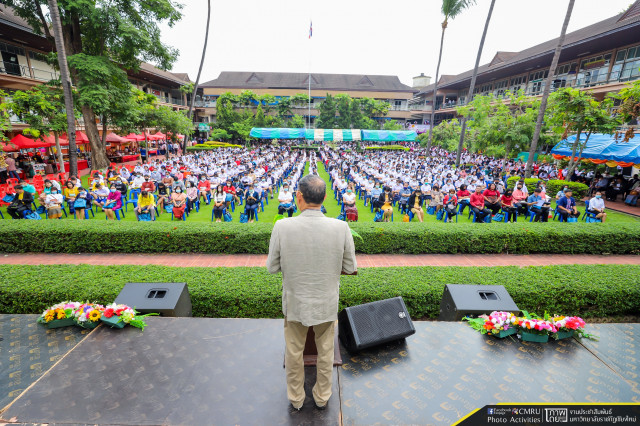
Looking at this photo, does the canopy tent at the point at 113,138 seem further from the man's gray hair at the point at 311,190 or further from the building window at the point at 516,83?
the building window at the point at 516,83

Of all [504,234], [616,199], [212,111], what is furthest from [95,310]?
[212,111]

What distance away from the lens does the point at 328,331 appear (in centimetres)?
252

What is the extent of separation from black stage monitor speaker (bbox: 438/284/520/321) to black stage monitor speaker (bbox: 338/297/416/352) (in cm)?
98

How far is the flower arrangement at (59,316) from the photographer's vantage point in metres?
3.48

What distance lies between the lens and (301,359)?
2520 mm

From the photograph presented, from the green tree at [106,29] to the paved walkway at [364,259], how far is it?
1254cm

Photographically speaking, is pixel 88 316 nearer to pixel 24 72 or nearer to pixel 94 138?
pixel 94 138

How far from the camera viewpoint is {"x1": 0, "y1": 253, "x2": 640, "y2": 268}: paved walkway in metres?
6.87

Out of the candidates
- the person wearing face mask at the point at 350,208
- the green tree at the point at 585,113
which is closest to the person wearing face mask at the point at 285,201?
the person wearing face mask at the point at 350,208

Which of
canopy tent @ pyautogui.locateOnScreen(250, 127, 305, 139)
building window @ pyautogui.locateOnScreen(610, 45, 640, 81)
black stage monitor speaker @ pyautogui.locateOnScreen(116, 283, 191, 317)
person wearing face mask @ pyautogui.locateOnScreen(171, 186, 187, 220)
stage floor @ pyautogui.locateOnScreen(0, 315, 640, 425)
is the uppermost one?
building window @ pyautogui.locateOnScreen(610, 45, 640, 81)

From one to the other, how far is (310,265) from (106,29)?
64.9ft

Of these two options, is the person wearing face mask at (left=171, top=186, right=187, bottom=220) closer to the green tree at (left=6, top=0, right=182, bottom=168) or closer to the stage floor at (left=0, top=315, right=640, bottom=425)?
the stage floor at (left=0, top=315, right=640, bottom=425)

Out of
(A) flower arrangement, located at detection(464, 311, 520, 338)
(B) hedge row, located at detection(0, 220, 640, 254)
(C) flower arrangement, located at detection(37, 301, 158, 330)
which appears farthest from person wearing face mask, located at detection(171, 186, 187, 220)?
(A) flower arrangement, located at detection(464, 311, 520, 338)

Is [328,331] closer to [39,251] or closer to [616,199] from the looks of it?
[39,251]
